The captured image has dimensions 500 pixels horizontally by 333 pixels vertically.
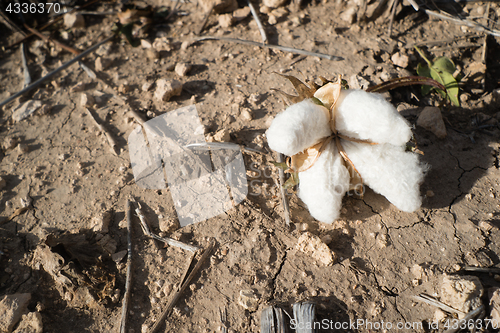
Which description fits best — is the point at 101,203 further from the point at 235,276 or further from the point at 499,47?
the point at 499,47

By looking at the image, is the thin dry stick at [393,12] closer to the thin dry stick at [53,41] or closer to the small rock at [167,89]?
the small rock at [167,89]

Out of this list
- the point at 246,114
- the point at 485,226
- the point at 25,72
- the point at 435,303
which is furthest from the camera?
the point at 25,72

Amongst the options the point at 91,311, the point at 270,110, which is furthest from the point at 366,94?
the point at 91,311

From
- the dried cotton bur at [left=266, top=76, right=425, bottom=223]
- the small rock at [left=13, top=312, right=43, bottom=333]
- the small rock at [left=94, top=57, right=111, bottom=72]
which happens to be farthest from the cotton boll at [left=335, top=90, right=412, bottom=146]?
the small rock at [left=94, top=57, right=111, bottom=72]

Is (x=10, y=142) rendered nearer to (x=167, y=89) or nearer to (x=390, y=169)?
(x=167, y=89)

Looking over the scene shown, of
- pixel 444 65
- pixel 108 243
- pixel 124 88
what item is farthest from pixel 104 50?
pixel 444 65

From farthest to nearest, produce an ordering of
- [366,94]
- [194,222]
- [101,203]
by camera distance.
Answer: [101,203] → [194,222] → [366,94]
